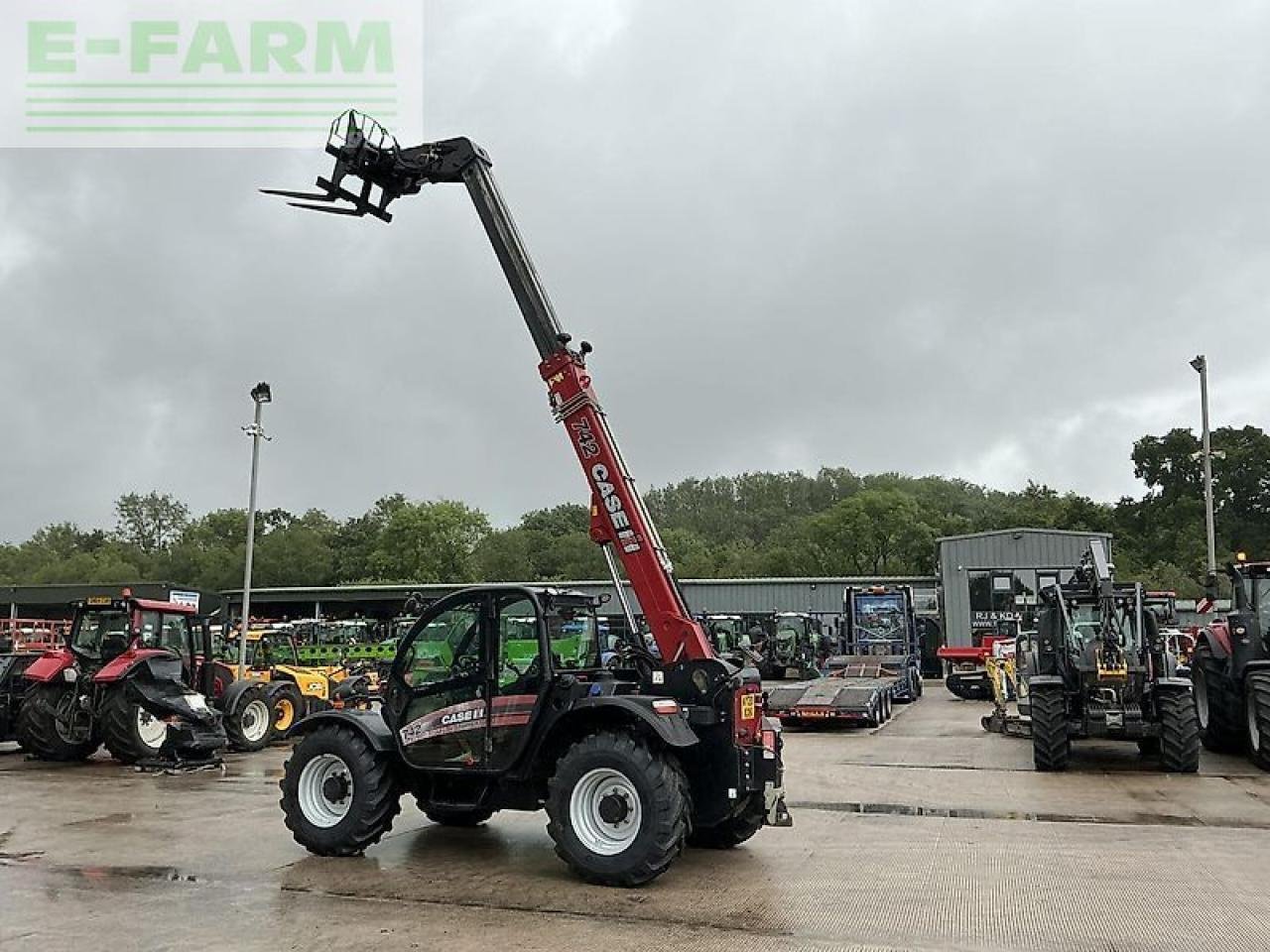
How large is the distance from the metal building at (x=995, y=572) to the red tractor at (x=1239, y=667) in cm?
2565

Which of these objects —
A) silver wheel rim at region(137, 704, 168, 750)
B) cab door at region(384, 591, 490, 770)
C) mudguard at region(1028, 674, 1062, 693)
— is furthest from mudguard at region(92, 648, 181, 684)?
mudguard at region(1028, 674, 1062, 693)

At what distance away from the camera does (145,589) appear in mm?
44812

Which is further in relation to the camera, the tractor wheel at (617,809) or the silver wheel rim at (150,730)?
the silver wheel rim at (150,730)

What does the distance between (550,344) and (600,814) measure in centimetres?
372

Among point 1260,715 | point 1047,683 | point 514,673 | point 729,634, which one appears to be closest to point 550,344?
point 514,673

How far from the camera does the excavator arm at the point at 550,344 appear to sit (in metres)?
8.45

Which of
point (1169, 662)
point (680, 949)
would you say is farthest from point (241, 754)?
point (1169, 662)

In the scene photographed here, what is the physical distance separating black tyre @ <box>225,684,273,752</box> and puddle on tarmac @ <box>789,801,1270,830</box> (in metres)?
8.99

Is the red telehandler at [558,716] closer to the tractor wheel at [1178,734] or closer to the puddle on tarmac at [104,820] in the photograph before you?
the puddle on tarmac at [104,820]

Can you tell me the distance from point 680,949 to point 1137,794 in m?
7.51

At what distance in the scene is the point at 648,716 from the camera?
7176mm

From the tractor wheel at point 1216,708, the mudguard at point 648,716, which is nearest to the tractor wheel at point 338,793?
the mudguard at point 648,716

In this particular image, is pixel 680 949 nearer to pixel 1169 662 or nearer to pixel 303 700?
pixel 1169 662

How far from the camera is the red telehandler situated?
7.20 meters
